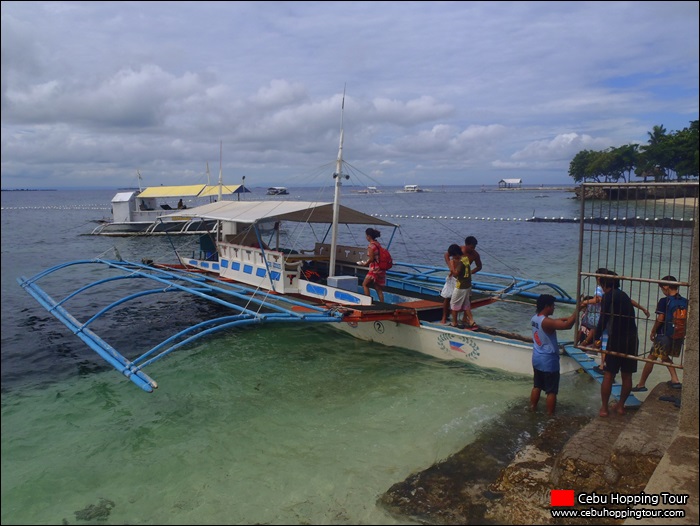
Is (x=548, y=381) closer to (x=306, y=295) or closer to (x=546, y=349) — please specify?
(x=546, y=349)

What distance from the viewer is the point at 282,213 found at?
1083 centimetres

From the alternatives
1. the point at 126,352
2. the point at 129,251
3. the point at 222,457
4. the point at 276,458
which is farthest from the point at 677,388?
the point at 129,251

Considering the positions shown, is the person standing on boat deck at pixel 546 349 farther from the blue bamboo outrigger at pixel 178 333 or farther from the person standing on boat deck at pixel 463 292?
the blue bamboo outrigger at pixel 178 333

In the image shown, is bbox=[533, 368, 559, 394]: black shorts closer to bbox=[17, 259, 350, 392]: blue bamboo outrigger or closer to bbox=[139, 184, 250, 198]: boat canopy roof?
bbox=[17, 259, 350, 392]: blue bamboo outrigger

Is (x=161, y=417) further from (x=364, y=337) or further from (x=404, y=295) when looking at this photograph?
(x=404, y=295)

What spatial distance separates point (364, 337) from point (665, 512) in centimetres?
731

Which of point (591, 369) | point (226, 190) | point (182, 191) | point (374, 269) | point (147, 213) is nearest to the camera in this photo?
point (591, 369)

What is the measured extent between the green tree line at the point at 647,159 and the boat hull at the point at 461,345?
1946 inches

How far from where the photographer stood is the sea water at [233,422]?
17.6ft

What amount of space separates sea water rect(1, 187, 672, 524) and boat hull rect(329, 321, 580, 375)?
178 mm

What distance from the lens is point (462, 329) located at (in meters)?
9.26

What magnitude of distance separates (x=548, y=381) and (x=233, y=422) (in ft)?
14.8

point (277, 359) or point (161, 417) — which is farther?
point (277, 359)

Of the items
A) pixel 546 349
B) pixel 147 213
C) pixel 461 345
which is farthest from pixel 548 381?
pixel 147 213
